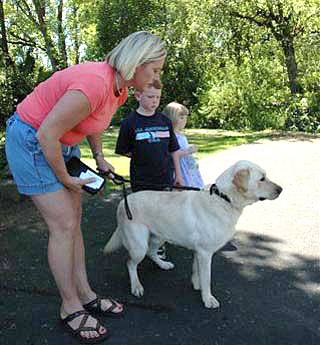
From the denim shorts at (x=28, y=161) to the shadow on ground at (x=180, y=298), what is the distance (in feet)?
3.65

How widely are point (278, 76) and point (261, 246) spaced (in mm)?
13761

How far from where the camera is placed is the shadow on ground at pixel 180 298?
124 inches

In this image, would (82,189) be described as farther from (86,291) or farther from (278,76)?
(278,76)

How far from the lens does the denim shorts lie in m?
2.76

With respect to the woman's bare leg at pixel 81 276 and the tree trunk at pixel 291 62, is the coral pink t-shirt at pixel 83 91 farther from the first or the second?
the tree trunk at pixel 291 62

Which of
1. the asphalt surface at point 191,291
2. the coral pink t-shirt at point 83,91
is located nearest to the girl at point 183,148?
the asphalt surface at point 191,291

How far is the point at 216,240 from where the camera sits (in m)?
3.47

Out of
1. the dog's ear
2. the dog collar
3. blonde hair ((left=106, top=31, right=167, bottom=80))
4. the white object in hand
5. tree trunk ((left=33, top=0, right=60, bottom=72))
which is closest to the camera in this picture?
blonde hair ((left=106, top=31, right=167, bottom=80))

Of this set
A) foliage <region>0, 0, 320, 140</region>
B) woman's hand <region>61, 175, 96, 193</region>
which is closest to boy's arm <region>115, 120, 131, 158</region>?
woman's hand <region>61, 175, 96, 193</region>

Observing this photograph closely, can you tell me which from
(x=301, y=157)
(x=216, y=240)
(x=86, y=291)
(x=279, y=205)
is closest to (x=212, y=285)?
(x=216, y=240)

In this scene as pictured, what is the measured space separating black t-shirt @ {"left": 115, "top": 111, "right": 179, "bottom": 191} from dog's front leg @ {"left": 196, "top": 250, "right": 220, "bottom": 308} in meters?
0.89

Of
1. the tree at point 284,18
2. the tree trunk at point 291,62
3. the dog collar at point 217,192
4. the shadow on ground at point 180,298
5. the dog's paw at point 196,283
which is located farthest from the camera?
the tree trunk at point 291,62

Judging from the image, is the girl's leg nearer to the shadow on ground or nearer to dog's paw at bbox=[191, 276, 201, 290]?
the shadow on ground

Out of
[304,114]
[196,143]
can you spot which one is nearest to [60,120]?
[196,143]
